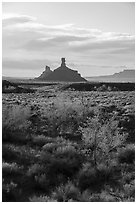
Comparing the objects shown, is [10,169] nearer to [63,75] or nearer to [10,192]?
[10,192]

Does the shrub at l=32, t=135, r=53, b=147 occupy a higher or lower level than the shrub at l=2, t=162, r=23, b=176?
higher

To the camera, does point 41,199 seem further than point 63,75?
No

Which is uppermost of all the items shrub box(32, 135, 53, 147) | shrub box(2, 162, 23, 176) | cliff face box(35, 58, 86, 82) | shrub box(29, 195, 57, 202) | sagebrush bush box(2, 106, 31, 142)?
cliff face box(35, 58, 86, 82)

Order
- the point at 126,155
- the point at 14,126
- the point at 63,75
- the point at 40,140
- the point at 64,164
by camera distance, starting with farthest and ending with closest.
→ 1. the point at 63,75
2. the point at 14,126
3. the point at 40,140
4. the point at 126,155
5. the point at 64,164

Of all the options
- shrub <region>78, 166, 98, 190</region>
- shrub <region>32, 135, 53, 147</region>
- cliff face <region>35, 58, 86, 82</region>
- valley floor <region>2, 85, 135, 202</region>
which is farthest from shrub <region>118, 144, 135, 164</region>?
cliff face <region>35, 58, 86, 82</region>

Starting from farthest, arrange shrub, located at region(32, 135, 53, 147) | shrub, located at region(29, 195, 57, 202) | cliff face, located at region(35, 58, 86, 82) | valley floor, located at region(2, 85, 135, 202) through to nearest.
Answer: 1. cliff face, located at region(35, 58, 86, 82)
2. shrub, located at region(32, 135, 53, 147)
3. valley floor, located at region(2, 85, 135, 202)
4. shrub, located at region(29, 195, 57, 202)

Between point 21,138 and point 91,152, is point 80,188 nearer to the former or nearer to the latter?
point 91,152

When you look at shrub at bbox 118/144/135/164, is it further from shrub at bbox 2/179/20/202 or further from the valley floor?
shrub at bbox 2/179/20/202

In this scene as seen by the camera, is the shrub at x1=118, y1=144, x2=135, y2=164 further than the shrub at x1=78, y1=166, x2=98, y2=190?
Yes

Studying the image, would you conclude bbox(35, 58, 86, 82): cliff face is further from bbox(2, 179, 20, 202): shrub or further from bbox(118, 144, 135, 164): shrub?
bbox(2, 179, 20, 202): shrub

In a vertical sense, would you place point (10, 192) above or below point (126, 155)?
below

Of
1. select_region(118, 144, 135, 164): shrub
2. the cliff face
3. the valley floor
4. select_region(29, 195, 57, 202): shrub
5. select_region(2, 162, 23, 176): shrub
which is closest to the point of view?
select_region(29, 195, 57, 202): shrub

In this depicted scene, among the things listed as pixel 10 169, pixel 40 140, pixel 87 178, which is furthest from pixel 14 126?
pixel 87 178

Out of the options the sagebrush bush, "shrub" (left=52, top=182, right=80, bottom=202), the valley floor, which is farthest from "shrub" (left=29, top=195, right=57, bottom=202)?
the sagebrush bush
